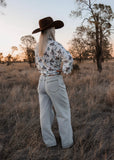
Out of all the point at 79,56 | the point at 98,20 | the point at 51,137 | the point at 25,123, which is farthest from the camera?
the point at 79,56

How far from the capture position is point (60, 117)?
7.76ft

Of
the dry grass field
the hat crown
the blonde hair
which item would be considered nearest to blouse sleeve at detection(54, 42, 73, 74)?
the blonde hair

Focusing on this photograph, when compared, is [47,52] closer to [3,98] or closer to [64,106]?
[64,106]

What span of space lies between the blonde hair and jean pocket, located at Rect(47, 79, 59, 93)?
0.41 meters

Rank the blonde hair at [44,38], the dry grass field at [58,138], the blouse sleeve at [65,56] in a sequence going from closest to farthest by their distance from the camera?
the blouse sleeve at [65,56] → the blonde hair at [44,38] → the dry grass field at [58,138]

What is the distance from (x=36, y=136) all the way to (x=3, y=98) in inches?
124

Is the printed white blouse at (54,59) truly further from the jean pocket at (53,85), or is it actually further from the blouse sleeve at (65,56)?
the jean pocket at (53,85)

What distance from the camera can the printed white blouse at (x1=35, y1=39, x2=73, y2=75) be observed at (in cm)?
203

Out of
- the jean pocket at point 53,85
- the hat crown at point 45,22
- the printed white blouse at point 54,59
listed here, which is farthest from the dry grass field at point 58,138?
the hat crown at point 45,22

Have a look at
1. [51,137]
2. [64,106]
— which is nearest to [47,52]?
[64,106]

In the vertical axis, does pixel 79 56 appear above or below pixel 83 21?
below

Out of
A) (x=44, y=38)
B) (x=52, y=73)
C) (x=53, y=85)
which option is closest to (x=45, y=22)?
(x=44, y=38)

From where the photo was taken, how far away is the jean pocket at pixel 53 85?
219 centimetres

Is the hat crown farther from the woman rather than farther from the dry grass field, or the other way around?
the dry grass field
